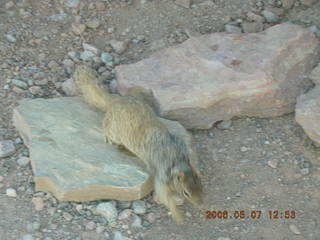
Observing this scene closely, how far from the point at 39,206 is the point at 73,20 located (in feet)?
8.36

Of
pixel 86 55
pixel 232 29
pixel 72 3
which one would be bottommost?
pixel 86 55

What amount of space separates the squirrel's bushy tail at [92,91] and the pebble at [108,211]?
1.03 m

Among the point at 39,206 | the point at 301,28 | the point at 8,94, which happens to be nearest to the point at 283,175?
the point at 301,28

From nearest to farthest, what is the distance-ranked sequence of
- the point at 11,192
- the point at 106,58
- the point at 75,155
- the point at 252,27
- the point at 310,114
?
the point at 11,192, the point at 75,155, the point at 310,114, the point at 106,58, the point at 252,27

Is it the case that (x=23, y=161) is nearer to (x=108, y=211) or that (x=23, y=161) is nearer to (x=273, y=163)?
(x=108, y=211)

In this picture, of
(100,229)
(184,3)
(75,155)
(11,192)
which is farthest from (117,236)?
(184,3)

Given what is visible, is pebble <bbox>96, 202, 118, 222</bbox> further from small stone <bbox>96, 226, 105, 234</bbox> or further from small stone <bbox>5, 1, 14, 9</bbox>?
small stone <bbox>5, 1, 14, 9</bbox>

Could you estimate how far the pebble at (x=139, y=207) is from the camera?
14.4 ft

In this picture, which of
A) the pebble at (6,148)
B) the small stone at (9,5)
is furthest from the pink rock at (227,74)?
the small stone at (9,5)

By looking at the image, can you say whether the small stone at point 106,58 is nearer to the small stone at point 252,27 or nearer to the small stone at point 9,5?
the small stone at point 9,5

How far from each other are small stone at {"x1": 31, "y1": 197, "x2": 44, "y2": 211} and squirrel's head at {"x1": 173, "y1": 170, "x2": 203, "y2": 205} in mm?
1152

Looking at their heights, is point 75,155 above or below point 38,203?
above
